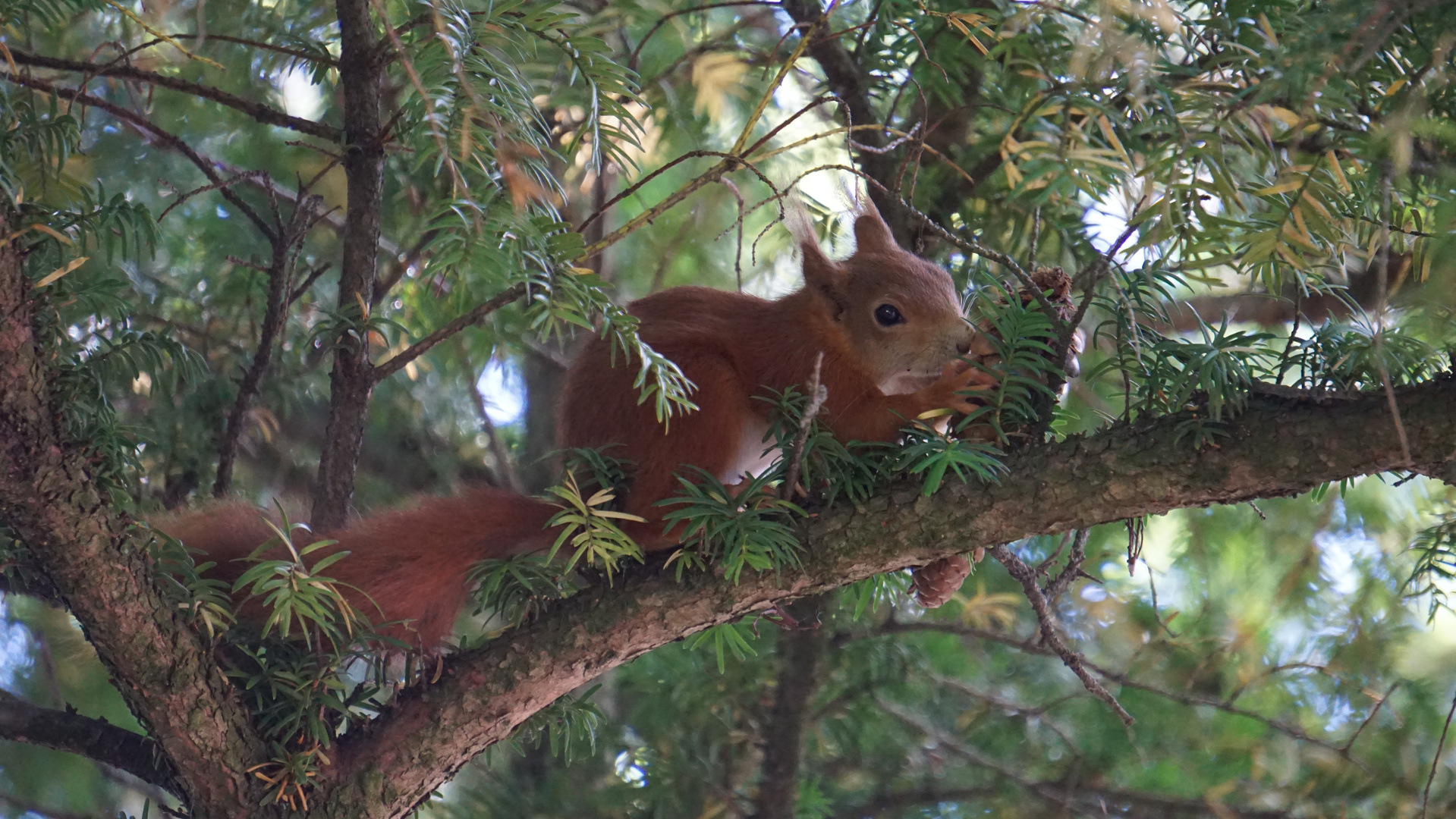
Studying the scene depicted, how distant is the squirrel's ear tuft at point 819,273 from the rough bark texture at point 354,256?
2.19 feet

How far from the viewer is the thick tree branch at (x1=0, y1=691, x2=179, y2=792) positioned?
4.80 ft

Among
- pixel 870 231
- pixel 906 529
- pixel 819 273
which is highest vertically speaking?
pixel 870 231

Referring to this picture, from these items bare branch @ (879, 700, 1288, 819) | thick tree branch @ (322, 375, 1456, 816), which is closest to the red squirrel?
thick tree branch @ (322, 375, 1456, 816)

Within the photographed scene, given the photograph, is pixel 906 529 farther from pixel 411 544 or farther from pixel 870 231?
pixel 870 231

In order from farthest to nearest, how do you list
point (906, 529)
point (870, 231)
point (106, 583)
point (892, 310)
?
point (870, 231) < point (892, 310) < point (906, 529) < point (106, 583)

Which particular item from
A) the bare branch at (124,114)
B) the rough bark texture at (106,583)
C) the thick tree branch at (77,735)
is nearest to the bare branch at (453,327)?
the bare branch at (124,114)

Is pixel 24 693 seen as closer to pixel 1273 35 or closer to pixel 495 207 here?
pixel 495 207

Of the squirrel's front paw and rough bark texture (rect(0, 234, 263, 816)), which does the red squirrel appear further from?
rough bark texture (rect(0, 234, 263, 816))

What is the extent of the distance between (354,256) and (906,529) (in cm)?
90

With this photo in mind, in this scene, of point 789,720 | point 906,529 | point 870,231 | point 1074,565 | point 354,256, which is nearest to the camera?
point 906,529

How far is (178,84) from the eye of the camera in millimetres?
1471

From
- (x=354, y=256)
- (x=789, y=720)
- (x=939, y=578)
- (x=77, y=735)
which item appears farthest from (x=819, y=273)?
(x=77, y=735)

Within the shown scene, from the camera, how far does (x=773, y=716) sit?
2229mm

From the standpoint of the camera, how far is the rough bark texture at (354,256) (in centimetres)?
155
